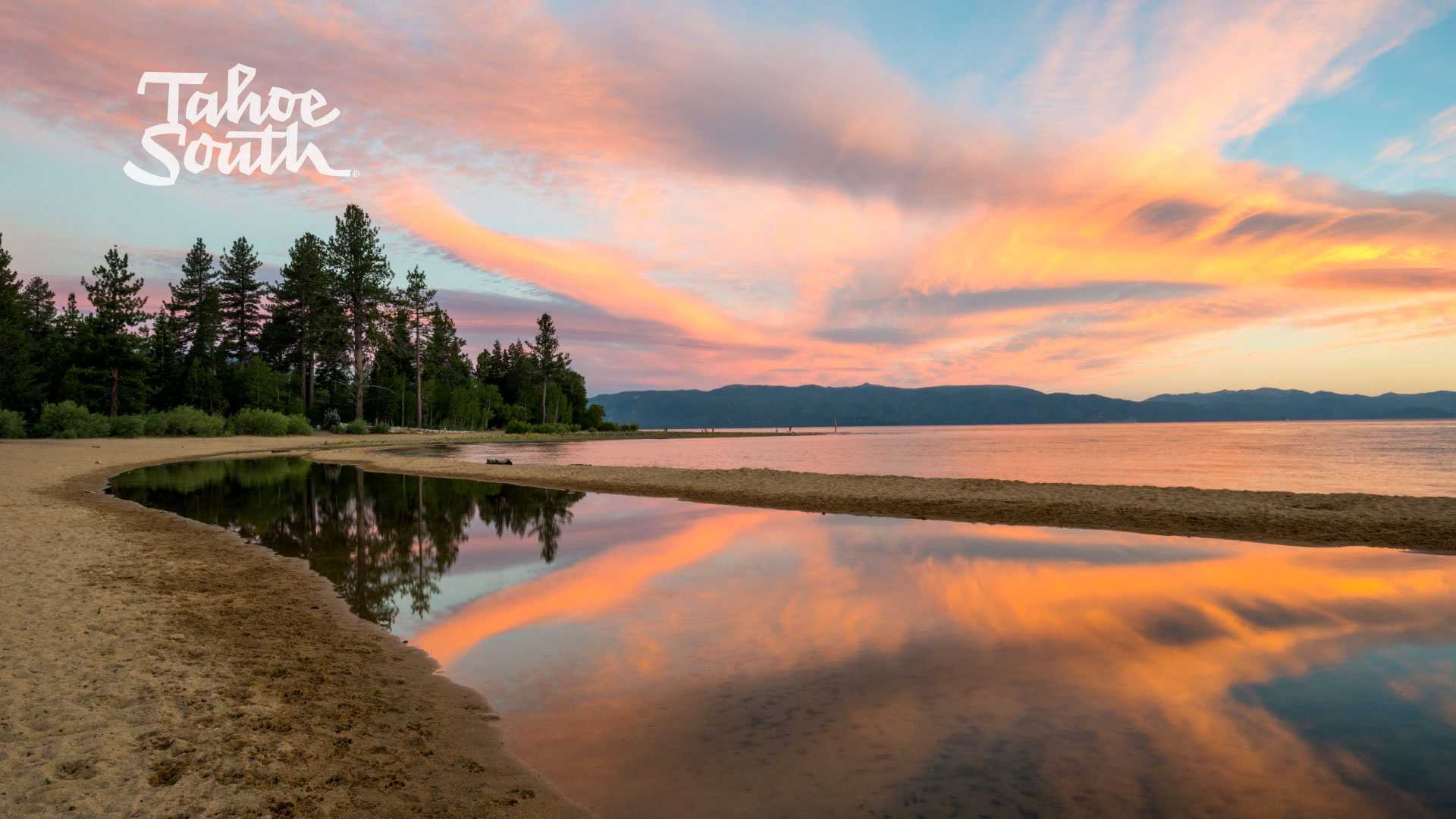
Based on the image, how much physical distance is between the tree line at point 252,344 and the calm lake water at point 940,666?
232 ft

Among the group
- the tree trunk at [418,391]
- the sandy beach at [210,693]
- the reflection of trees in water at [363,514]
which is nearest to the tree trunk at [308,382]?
the tree trunk at [418,391]

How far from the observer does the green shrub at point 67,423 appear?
56.7 m

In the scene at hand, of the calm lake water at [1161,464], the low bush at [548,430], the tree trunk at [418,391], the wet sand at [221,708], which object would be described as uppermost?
the tree trunk at [418,391]

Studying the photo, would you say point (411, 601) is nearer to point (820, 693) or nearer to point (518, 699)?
point (518, 699)

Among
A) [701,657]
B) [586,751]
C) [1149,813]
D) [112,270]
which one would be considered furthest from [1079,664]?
[112,270]

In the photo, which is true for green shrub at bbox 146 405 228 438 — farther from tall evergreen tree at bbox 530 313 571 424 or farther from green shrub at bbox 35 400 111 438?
tall evergreen tree at bbox 530 313 571 424

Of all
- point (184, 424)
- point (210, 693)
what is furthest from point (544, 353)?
point (210, 693)

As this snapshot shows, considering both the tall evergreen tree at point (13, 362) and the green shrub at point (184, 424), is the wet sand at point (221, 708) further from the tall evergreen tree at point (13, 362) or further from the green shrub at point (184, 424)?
the tall evergreen tree at point (13, 362)

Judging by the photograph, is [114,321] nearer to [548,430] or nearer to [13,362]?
[13,362]

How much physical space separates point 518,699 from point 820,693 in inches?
129

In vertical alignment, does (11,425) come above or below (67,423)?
below

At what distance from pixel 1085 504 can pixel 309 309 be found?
96959 mm

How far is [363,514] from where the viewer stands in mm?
22109

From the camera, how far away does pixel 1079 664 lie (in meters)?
8.81
